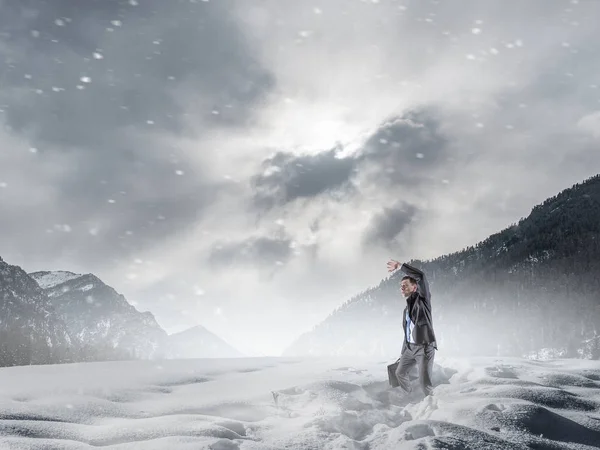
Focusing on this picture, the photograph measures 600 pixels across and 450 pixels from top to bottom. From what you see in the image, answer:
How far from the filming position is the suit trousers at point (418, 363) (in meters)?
7.43

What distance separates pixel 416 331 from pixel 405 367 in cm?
74

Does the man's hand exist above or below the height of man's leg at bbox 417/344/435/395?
above

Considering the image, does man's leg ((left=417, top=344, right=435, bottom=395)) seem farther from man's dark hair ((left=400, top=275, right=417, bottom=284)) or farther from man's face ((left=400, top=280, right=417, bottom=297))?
man's dark hair ((left=400, top=275, right=417, bottom=284))

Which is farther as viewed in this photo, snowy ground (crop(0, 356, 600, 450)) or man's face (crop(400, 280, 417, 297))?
man's face (crop(400, 280, 417, 297))

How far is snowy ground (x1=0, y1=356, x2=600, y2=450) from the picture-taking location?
462 cm

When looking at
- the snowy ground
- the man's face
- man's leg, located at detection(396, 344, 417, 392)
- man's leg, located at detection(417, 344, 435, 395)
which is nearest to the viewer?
the snowy ground

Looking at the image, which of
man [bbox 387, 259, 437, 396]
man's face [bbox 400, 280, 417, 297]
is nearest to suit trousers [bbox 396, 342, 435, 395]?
man [bbox 387, 259, 437, 396]

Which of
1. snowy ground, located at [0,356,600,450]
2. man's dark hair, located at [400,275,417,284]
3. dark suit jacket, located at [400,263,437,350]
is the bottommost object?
snowy ground, located at [0,356,600,450]

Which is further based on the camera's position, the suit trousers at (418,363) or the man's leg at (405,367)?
the man's leg at (405,367)


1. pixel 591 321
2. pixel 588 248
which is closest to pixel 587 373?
pixel 591 321

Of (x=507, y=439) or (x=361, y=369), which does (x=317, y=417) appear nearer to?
(x=507, y=439)

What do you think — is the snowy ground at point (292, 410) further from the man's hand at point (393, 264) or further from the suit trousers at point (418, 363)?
the man's hand at point (393, 264)

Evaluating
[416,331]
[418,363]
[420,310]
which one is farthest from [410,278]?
[418,363]

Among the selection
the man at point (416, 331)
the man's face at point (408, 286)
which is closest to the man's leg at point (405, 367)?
the man at point (416, 331)
